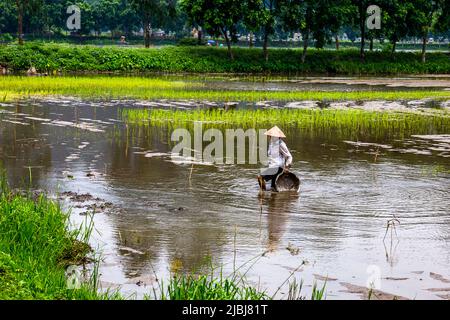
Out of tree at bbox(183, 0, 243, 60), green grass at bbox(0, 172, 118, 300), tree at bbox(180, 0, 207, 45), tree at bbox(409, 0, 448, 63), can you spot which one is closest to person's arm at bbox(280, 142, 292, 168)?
green grass at bbox(0, 172, 118, 300)

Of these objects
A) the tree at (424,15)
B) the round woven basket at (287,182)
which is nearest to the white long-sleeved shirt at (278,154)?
the round woven basket at (287,182)

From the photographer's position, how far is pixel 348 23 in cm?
5284

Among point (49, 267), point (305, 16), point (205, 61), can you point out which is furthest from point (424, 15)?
point (49, 267)

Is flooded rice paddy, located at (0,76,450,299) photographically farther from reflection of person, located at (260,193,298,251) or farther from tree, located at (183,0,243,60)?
tree, located at (183,0,243,60)

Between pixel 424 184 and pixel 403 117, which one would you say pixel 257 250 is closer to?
pixel 424 184

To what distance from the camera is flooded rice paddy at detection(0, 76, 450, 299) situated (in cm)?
911

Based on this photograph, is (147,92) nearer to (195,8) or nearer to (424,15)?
(195,8)

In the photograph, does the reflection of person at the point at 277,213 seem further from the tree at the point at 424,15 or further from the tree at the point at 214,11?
the tree at the point at 424,15

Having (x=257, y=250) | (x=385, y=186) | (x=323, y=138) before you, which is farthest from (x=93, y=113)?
(x=257, y=250)

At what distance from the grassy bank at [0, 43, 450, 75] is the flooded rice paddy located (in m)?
24.9

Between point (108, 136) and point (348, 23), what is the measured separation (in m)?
35.8

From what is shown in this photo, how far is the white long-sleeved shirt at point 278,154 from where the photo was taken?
43.4 ft

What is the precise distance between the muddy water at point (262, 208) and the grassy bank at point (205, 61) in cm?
2543

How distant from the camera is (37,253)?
851 centimetres
